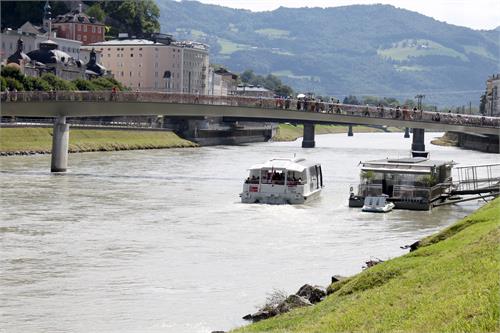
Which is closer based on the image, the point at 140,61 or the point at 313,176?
the point at 313,176

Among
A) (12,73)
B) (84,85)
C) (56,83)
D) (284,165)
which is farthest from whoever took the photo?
(84,85)

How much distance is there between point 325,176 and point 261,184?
21.8 meters

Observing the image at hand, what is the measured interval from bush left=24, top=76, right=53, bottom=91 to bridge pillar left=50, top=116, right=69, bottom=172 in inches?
2108

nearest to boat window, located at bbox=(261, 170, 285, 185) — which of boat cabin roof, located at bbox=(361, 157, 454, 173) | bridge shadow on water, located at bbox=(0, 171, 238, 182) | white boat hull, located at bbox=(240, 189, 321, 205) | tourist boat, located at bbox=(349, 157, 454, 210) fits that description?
white boat hull, located at bbox=(240, 189, 321, 205)

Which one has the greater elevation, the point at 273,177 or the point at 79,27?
the point at 79,27

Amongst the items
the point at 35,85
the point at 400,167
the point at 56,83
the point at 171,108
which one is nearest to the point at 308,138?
the point at 56,83

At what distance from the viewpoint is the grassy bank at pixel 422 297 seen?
15.1m

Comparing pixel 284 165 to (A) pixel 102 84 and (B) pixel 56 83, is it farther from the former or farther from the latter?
(A) pixel 102 84

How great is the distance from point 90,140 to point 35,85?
26255mm

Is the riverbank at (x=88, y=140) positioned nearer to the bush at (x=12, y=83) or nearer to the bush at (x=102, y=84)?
the bush at (x=12, y=83)

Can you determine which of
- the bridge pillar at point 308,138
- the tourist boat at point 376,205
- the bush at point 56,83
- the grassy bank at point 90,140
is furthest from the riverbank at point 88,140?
the tourist boat at point 376,205

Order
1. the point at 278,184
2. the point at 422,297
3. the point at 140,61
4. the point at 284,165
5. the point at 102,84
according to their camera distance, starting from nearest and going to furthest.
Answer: the point at 422,297
the point at 278,184
the point at 284,165
the point at 102,84
the point at 140,61

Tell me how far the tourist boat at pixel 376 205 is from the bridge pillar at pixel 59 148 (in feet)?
89.7

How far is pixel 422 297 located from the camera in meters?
17.3
